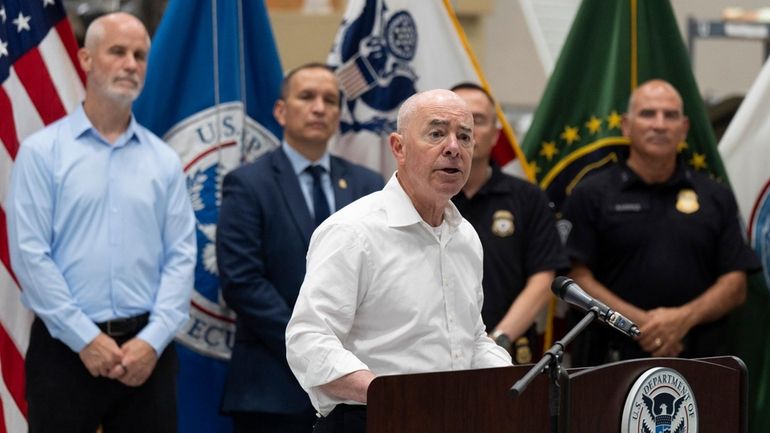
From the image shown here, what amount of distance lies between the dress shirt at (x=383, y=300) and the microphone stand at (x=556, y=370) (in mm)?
343

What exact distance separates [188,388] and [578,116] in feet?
6.53

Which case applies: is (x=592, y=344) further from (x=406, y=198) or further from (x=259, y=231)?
(x=406, y=198)

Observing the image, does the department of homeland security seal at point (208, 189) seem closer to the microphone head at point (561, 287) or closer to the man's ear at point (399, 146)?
the man's ear at point (399, 146)

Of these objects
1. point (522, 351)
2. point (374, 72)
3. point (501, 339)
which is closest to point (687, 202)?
point (522, 351)

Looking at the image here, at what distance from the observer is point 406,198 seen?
2881 mm

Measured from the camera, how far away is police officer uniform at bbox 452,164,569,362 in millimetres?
4398

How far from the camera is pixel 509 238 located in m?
4.45

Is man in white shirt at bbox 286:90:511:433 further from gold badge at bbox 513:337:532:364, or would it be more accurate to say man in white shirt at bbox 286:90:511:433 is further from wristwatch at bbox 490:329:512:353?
gold badge at bbox 513:337:532:364

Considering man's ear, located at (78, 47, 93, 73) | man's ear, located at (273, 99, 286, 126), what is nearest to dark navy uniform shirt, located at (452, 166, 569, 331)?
man's ear, located at (273, 99, 286, 126)

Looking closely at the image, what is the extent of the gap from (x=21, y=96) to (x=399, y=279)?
2003mm

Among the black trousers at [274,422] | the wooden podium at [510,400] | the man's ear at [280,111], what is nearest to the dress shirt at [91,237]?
the black trousers at [274,422]

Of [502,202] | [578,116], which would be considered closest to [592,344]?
[502,202]

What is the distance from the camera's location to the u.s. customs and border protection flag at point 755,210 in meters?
4.93

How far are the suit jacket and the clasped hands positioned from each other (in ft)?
1.40
